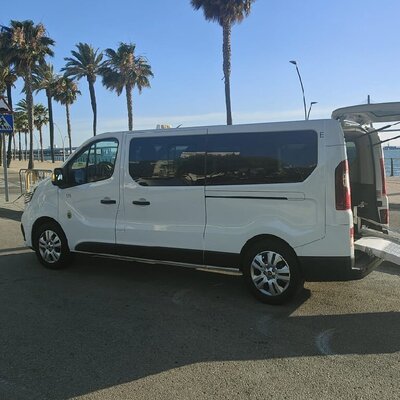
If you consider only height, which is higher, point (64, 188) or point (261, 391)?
point (64, 188)

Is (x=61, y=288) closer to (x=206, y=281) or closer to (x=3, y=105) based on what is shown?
(x=206, y=281)

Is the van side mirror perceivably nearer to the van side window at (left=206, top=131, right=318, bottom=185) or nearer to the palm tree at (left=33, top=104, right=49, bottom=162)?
the van side window at (left=206, top=131, right=318, bottom=185)

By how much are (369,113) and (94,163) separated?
11.7 ft

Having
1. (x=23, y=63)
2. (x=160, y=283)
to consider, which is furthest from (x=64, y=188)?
(x=23, y=63)

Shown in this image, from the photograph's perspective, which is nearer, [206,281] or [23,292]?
[23,292]

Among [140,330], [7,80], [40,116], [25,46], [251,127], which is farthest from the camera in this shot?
[40,116]

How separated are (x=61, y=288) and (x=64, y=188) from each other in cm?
148

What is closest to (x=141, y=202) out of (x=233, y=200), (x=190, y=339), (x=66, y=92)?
(x=233, y=200)

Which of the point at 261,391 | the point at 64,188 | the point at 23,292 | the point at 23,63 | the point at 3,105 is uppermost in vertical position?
the point at 23,63

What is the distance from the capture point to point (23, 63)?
41.1 metres

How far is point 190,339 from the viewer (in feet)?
14.9

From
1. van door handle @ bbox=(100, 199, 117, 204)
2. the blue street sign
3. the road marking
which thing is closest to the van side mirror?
van door handle @ bbox=(100, 199, 117, 204)

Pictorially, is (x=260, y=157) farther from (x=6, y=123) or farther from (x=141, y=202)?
(x=6, y=123)

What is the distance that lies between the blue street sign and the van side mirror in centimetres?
871
